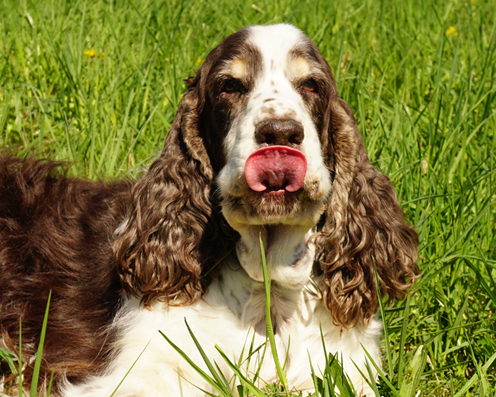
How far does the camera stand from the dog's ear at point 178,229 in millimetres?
3211

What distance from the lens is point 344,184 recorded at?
3299 mm

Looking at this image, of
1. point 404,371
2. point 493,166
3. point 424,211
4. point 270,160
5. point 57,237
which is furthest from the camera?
point 493,166

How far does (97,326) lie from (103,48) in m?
2.85

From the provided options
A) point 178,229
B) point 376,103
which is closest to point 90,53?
point 376,103

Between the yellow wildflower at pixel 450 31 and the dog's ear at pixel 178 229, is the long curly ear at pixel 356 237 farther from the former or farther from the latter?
the yellow wildflower at pixel 450 31

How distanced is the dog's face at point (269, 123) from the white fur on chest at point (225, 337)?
45 centimetres

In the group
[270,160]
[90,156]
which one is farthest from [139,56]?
[270,160]

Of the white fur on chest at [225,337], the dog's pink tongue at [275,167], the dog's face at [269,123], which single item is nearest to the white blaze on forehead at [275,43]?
the dog's face at [269,123]

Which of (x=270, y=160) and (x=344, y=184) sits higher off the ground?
(x=270, y=160)

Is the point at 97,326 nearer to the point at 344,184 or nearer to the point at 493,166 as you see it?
the point at 344,184

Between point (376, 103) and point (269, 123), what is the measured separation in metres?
2.12

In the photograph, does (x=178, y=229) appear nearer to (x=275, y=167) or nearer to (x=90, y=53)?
(x=275, y=167)

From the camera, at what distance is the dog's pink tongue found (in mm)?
2715

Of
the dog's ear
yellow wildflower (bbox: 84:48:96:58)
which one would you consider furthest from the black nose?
yellow wildflower (bbox: 84:48:96:58)
